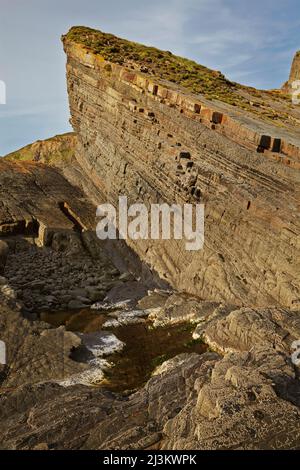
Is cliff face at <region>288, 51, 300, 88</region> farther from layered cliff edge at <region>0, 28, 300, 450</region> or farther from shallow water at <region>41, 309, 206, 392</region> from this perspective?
shallow water at <region>41, 309, 206, 392</region>

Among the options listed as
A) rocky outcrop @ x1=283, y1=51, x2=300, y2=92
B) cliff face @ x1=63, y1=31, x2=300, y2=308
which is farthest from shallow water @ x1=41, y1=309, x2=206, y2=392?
rocky outcrop @ x1=283, y1=51, x2=300, y2=92

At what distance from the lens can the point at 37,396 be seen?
13.7m

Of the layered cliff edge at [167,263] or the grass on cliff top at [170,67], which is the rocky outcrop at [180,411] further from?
the grass on cliff top at [170,67]

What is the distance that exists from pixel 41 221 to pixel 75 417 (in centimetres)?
2459

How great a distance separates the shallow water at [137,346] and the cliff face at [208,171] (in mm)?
4445

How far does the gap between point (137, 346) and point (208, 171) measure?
1218 cm

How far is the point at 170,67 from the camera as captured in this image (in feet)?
140

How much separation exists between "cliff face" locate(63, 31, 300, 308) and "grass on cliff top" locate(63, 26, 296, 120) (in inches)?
28.1

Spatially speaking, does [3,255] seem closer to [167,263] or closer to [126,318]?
[126,318]

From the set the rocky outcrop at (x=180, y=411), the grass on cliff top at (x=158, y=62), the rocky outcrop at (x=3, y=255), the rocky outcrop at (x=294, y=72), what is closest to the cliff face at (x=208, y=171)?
the grass on cliff top at (x=158, y=62)

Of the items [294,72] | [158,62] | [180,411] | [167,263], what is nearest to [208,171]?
[167,263]

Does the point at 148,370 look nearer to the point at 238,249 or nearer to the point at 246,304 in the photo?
the point at 246,304

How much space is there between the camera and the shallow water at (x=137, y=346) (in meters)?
17.0
